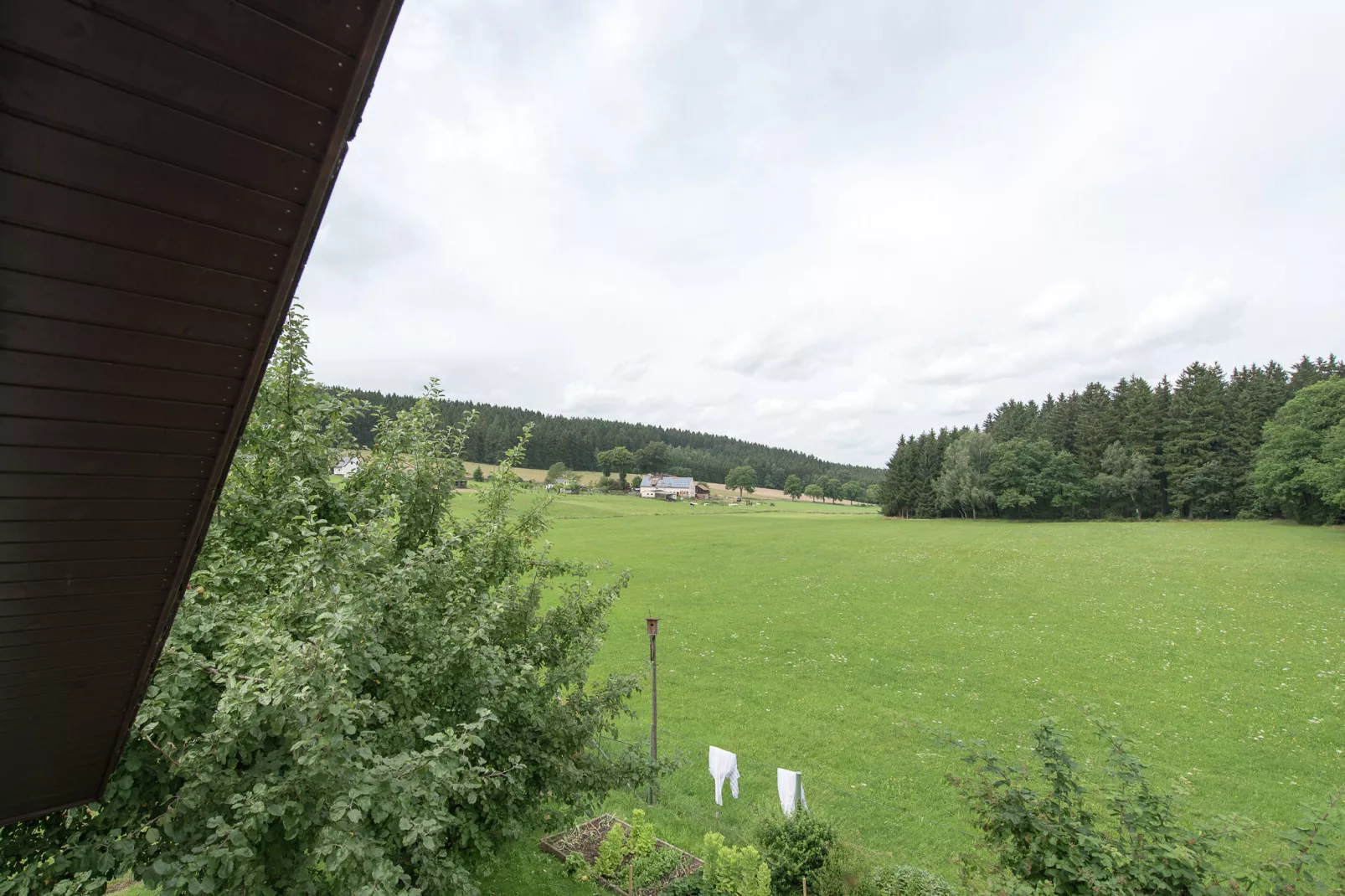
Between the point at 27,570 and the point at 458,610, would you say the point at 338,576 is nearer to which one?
the point at 458,610

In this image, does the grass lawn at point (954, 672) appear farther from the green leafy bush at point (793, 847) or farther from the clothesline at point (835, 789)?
the green leafy bush at point (793, 847)

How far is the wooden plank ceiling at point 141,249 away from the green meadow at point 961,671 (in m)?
8.01

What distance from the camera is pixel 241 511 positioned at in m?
6.35

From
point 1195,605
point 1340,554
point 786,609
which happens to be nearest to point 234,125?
point 786,609

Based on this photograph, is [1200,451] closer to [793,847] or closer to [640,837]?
[793,847]

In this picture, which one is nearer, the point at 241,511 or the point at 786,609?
the point at 241,511

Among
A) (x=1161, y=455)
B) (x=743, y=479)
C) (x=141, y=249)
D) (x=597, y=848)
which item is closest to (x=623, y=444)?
(x=743, y=479)

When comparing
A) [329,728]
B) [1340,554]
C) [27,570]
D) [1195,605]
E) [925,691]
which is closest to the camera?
[27,570]

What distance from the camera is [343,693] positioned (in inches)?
145

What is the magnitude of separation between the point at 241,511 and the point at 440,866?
166 inches

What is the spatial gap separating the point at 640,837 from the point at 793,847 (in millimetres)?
2164

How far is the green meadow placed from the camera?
37.6 ft

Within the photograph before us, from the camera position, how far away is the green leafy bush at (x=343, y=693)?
365 cm

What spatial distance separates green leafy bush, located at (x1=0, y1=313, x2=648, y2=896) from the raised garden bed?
5.99ft
